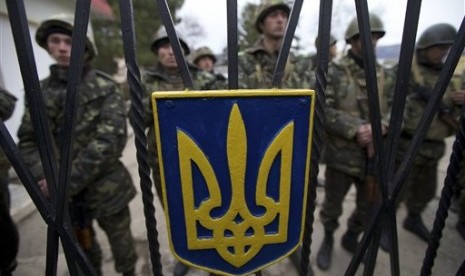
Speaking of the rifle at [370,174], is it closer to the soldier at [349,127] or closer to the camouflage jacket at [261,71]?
the soldier at [349,127]

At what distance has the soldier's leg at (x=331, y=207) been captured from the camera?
198 cm

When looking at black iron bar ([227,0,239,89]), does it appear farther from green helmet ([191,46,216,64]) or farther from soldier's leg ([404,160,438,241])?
green helmet ([191,46,216,64])

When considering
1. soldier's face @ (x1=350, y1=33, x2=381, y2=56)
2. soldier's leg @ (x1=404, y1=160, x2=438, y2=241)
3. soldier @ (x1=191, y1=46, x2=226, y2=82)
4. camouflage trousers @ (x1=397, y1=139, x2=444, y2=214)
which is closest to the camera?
soldier's face @ (x1=350, y1=33, x2=381, y2=56)

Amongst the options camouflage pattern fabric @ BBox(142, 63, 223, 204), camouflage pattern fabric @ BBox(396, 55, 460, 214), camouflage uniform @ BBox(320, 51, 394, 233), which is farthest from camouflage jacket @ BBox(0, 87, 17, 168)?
camouflage pattern fabric @ BBox(396, 55, 460, 214)

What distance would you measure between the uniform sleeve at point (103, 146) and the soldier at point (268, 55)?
731 millimetres

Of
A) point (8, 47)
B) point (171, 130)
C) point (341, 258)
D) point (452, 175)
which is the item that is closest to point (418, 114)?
point (341, 258)

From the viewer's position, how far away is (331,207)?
79.7 inches

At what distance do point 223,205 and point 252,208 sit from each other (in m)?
0.07

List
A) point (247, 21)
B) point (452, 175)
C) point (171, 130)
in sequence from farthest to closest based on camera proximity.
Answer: point (247, 21)
point (452, 175)
point (171, 130)

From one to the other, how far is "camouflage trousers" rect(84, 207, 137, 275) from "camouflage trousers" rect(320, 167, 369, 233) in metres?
1.28

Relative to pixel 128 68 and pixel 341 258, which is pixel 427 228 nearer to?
pixel 341 258

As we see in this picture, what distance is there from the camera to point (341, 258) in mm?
2078

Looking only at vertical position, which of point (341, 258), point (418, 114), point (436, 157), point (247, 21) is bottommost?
point (341, 258)

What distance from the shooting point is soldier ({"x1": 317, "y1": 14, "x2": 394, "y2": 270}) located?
183cm
